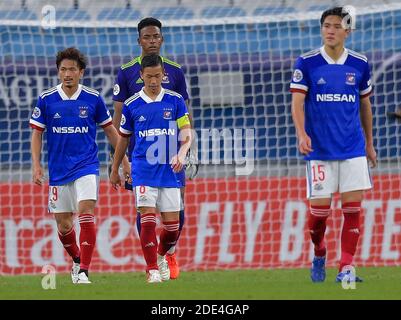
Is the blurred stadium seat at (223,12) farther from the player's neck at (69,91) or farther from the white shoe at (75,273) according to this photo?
the white shoe at (75,273)

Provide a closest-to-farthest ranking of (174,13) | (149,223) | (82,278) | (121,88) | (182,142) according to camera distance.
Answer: (149,223), (182,142), (82,278), (121,88), (174,13)

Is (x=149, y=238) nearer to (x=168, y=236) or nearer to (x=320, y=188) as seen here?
(x=168, y=236)

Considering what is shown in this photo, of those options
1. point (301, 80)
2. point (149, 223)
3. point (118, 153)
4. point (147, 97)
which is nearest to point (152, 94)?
point (147, 97)

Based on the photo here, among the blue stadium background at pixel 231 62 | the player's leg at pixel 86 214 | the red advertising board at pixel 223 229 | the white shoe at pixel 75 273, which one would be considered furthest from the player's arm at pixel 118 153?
the blue stadium background at pixel 231 62

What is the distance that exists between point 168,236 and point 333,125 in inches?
67.9

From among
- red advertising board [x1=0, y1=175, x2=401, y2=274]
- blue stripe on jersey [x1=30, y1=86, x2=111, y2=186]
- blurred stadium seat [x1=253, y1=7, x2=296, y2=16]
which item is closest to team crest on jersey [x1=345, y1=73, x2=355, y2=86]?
blue stripe on jersey [x1=30, y1=86, x2=111, y2=186]

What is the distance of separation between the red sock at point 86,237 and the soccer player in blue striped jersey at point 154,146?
49 cm

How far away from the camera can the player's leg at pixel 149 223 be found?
891 cm

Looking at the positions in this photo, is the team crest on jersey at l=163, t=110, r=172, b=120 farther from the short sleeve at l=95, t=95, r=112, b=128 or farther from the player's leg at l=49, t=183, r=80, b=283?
the player's leg at l=49, t=183, r=80, b=283

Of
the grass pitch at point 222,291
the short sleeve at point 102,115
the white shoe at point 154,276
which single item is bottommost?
the grass pitch at point 222,291

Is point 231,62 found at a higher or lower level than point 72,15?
lower

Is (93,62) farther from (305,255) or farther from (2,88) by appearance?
(305,255)

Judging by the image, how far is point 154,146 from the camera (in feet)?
29.3
